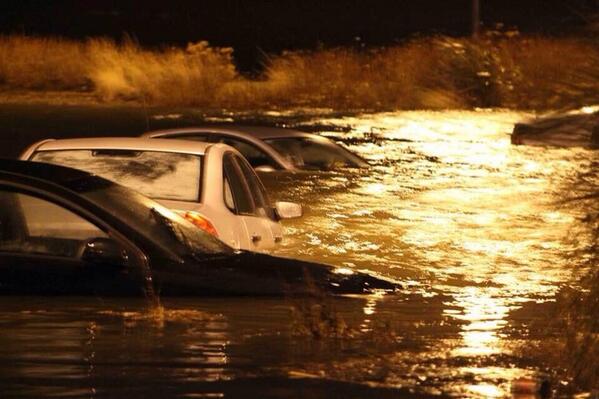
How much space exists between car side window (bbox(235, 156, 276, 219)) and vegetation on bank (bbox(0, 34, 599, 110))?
24.3 meters

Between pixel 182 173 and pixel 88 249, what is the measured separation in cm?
338

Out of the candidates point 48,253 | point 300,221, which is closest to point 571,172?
point 48,253

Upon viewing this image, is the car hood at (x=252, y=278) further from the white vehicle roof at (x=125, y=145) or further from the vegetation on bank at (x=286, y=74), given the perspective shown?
the vegetation on bank at (x=286, y=74)

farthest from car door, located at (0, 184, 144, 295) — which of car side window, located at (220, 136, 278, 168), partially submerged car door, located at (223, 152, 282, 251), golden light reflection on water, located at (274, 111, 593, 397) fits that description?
car side window, located at (220, 136, 278, 168)

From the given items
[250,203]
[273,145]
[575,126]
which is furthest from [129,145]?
[273,145]

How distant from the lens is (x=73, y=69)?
44.7 meters

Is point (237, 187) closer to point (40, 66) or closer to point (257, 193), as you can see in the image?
point (257, 193)

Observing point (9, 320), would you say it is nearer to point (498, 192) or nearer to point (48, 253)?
point (48, 253)

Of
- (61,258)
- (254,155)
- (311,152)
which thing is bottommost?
(311,152)

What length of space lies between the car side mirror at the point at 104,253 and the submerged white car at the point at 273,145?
9271mm

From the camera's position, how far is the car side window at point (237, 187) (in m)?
12.3

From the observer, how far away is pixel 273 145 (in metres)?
20.5

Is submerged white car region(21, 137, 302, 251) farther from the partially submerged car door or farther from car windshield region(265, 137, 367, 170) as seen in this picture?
car windshield region(265, 137, 367, 170)

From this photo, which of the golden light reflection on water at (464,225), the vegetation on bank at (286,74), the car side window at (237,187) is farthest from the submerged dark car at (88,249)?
the vegetation on bank at (286,74)
